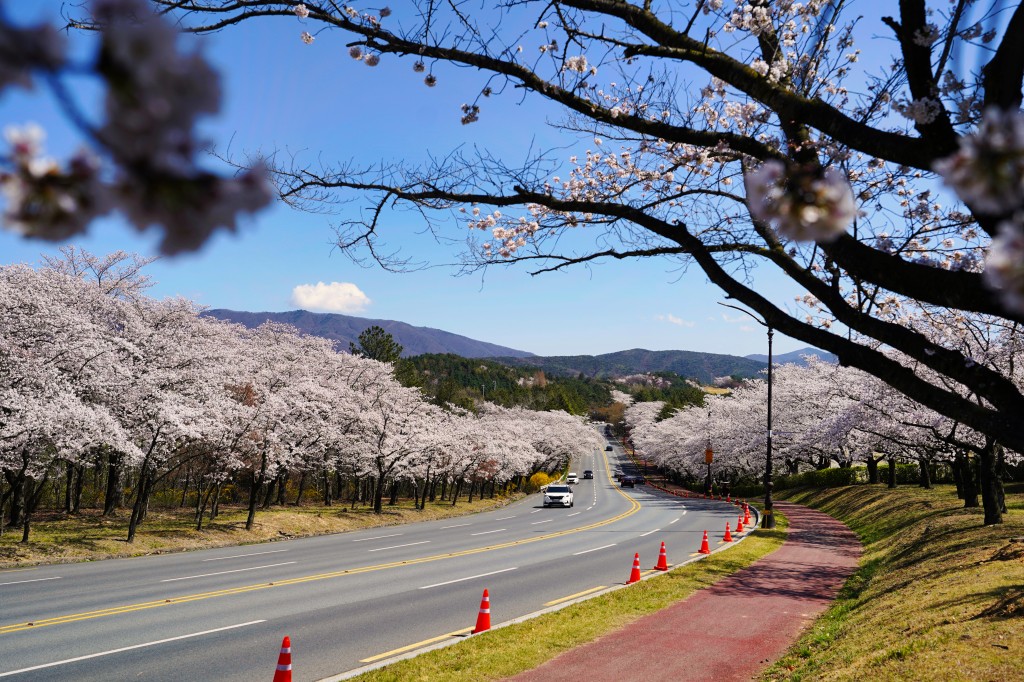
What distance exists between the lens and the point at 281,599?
12711 millimetres

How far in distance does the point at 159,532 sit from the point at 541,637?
19649 mm

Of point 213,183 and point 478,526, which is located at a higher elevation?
point 213,183

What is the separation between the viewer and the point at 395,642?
955 centimetres

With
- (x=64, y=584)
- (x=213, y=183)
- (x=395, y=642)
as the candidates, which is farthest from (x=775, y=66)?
(x=64, y=584)

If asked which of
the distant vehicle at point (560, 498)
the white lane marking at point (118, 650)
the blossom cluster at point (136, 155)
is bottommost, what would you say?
the distant vehicle at point (560, 498)

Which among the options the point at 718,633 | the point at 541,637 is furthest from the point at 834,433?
the point at 541,637

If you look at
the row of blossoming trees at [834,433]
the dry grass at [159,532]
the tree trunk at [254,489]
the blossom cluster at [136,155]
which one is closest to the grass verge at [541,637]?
→ the row of blossoming trees at [834,433]

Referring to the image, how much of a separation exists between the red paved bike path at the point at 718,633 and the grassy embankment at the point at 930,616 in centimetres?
41

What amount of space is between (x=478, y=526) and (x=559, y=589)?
17.8 metres

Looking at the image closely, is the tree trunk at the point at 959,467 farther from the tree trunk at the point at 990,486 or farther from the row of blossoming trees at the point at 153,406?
the row of blossoming trees at the point at 153,406

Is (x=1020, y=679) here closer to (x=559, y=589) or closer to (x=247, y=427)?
(x=559, y=589)

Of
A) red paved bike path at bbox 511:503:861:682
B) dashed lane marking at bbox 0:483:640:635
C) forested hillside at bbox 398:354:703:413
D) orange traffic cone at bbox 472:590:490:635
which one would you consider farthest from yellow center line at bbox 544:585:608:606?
forested hillside at bbox 398:354:703:413

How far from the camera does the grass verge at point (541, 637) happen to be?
7.73 m

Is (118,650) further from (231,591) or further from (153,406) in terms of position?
(153,406)
